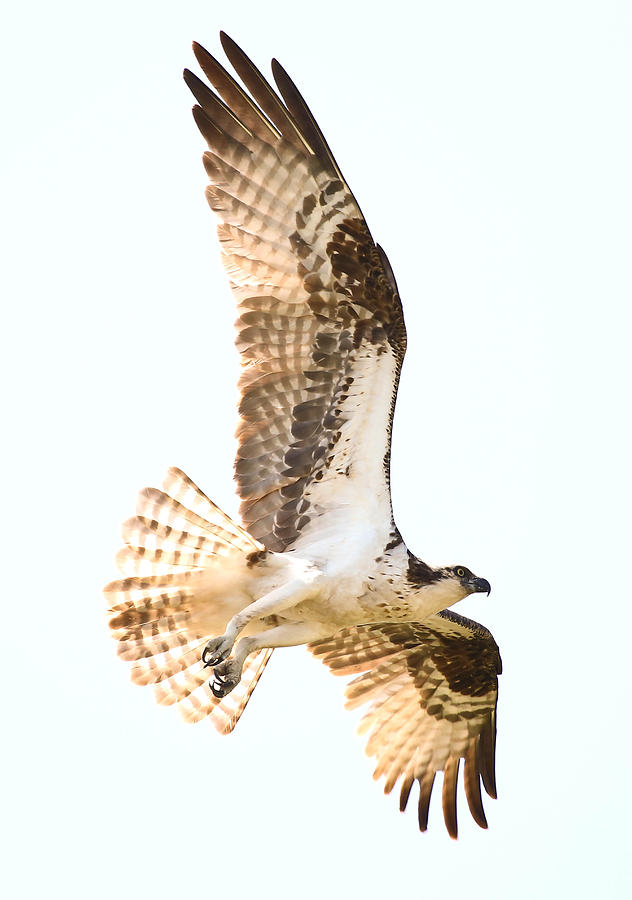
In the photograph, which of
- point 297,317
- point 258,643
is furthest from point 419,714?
point 297,317

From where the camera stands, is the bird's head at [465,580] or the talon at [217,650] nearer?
the talon at [217,650]

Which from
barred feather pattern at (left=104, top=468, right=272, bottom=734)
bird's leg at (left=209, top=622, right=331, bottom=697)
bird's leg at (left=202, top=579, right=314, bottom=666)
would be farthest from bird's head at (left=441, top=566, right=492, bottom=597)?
barred feather pattern at (left=104, top=468, right=272, bottom=734)

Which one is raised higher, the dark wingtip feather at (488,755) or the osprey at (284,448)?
the osprey at (284,448)

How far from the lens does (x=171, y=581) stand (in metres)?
8.38

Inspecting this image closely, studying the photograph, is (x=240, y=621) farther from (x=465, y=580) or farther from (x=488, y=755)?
(x=488, y=755)

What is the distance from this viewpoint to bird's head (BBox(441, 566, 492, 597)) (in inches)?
326

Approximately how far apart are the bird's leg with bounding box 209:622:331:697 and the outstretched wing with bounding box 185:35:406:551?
1.51 ft

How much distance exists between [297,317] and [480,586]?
1.70 m

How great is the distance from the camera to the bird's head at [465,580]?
8289 millimetres

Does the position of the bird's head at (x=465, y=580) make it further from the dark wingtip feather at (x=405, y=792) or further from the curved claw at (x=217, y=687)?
the dark wingtip feather at (x=405, y=792)

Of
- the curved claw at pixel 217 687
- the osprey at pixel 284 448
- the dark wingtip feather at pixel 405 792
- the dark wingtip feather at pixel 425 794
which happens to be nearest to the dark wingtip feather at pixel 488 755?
the dark wingtip feather at pixel 425 794

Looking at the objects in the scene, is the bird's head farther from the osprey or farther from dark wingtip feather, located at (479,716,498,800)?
dark wingtip feather, located at (479,716,498,800)

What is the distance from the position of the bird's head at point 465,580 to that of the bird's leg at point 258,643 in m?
0.70

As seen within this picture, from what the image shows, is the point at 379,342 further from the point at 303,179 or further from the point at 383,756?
the point at 383,756
